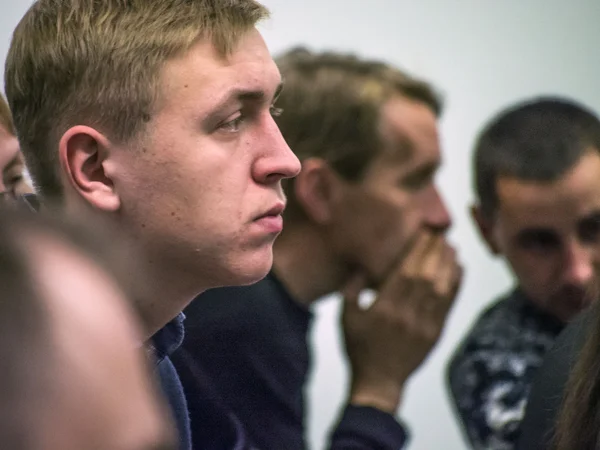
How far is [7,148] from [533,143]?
0.74 m

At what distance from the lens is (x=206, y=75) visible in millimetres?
716

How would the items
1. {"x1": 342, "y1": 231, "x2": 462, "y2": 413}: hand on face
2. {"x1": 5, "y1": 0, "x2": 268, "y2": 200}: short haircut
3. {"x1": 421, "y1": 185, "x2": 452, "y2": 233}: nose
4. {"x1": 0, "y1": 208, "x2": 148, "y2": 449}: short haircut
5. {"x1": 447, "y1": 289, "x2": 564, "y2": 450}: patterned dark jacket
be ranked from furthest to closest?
{"x1": 421, "y1": 185, "x2": 452, "y2": 233}: nose
{"x1": 447, "y1": 289, "x2": 564, "y2": 450}: patterned dark jacket
{"x1": 342, "y1": 231, "x2": 462, "y2": 413}: hand on face
{"x1": 5, "y1": 0, "x2": 268, "y2": 200}: short haircut
{"x1": 0, "y1": 208, "x2": 148, "y2": 449}: short haircut

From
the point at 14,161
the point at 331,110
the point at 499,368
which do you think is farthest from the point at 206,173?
the point at 499,368

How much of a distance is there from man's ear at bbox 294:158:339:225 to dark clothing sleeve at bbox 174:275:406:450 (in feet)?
0.58

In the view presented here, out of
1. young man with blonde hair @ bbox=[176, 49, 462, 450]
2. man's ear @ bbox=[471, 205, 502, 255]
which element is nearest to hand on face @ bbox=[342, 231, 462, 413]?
young man with blonde hair @ bbox=[176, 49, 462, 450]

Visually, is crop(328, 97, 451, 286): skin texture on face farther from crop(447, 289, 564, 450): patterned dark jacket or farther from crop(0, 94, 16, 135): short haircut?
crop(0, 94, 16, 135): short haircut

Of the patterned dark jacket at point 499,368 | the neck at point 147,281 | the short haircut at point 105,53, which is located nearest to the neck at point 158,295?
the neck at point 147,281

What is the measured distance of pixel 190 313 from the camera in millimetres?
925

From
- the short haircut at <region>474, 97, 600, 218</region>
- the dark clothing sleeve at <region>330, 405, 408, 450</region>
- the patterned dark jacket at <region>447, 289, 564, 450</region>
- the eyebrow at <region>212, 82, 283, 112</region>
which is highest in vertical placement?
the eyebrow at <region>212, 82, 283, 112</region>

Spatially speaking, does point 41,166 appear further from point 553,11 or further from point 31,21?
point 553,11

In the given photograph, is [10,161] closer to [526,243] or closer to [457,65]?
[526,243]

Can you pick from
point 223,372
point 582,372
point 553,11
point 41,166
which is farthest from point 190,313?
point 553,11

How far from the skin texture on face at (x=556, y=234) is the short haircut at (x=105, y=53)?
2.15 feet

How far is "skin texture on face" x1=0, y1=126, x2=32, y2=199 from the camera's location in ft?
2.73
